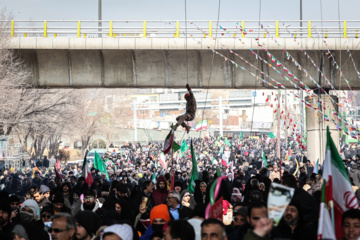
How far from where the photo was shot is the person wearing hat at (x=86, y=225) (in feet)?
22.7

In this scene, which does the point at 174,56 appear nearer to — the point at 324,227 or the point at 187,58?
the point at 187,58

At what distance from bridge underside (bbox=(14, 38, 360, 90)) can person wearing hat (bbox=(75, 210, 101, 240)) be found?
21.4m

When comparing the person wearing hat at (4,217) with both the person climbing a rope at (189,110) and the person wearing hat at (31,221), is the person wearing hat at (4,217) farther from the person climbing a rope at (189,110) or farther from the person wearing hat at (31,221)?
the person climbing a rope at (189,110)

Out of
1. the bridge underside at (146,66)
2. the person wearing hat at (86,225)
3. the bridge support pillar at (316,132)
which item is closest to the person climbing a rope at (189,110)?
the bridge underside at (146,66)

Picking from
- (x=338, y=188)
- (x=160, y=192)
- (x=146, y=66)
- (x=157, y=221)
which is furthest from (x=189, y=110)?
(x=338, y=188)

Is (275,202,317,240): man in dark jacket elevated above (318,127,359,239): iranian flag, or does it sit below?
below

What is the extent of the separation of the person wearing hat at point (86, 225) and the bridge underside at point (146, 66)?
21409mm

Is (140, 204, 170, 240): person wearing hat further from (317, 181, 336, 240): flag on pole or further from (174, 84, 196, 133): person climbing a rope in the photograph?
(174, 84, 196, 133): person climbing a rope

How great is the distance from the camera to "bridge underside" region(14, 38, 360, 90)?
28594 millimetres

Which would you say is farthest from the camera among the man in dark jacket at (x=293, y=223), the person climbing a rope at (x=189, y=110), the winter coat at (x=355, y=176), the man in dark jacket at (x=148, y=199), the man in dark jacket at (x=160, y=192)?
the person climbing a rope at (x=189, y=110)

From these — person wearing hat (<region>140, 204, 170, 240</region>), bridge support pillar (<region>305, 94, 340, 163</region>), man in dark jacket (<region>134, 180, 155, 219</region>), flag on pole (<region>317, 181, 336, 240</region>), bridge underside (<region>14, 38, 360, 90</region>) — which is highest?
bridge underside (<region>14, 38, 360, 90</region>)

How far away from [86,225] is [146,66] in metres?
22.2

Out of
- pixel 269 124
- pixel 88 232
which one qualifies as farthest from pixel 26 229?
pixel 269 124

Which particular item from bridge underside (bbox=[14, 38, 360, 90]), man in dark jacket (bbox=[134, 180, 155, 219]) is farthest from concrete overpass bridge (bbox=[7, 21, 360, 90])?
man in dark jacket (bbox=[134, 180, 155, 219])
